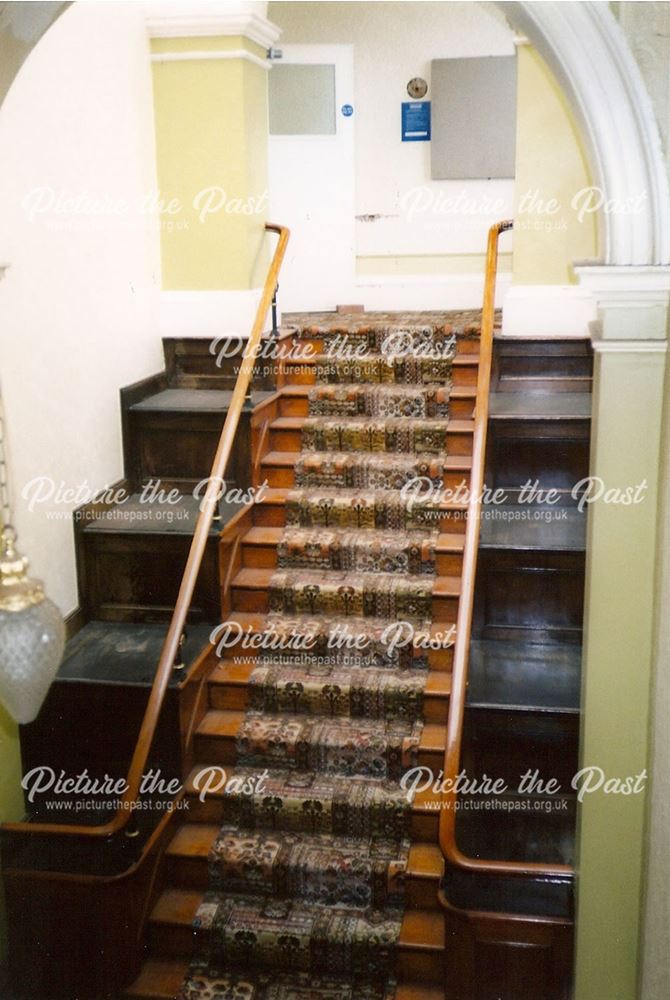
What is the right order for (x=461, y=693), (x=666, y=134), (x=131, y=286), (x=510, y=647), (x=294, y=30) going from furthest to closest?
(x=294, y=30) < (x=131, y=286) < (x=510, y=647) < (x=461, y=693) < (x=666, y=134)

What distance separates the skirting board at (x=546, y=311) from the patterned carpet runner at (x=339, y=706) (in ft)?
1.06

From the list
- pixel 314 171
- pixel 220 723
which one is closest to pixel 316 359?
pixel 220 723

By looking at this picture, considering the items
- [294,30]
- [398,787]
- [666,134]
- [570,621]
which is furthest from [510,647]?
[294,30]

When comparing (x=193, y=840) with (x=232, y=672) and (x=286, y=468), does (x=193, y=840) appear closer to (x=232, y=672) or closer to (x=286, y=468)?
(x=232, y=672)

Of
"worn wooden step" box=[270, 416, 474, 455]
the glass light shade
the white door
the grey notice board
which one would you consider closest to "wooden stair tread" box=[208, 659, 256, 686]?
"worn wooden step" box=[270, 416, 474, 455]

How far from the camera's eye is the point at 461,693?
4.54m

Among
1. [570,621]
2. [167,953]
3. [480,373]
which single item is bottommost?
[167,953]

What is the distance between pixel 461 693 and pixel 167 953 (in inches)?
68.7

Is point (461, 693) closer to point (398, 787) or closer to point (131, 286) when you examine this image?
point (398, 787)

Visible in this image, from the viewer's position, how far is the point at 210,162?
7051 mm

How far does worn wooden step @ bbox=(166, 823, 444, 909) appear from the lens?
477 centimetres

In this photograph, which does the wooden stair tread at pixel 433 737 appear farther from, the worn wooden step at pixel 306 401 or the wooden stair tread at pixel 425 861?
the worn wooden step at pixel 306 401

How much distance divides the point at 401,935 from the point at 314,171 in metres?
6.51

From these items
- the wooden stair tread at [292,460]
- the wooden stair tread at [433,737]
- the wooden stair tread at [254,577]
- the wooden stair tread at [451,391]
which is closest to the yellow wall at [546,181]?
the wooden stair tread at [451,391]
